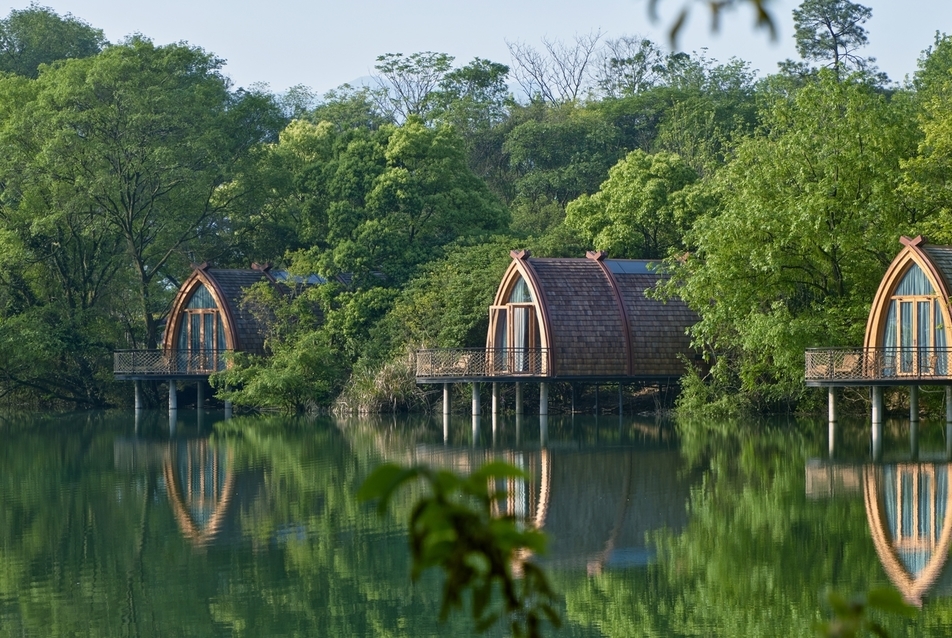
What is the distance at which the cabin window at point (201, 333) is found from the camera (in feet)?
136

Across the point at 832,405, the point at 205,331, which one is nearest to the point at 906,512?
the point at 832,405

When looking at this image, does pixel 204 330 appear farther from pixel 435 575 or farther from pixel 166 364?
pixel 435 575

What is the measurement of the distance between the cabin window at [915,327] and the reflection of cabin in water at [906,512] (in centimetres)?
712

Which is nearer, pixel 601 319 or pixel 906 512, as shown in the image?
pixel 906 512

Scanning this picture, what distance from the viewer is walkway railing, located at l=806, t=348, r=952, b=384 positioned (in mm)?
29391

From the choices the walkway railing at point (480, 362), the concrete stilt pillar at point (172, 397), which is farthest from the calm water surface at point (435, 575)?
the concrete stilt pillar at point (172, 397)

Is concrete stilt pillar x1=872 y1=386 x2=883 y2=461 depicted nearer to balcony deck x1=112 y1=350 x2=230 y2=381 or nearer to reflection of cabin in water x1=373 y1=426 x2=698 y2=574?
reflection of cabin in water x1=373 y1=426 x2=698 y2=574

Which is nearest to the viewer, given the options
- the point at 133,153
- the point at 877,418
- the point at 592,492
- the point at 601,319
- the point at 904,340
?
the point at 592,492

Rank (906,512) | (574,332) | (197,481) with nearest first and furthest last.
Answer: (906,512)
(197,481)
(574,332)

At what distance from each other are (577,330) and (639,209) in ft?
20.3

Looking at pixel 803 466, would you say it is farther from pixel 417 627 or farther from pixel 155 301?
pixel 155 301

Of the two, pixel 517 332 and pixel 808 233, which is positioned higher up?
pixel 808 233

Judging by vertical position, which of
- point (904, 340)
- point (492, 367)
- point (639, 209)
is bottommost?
point (492, 367)

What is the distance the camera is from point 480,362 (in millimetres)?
A: 36188
